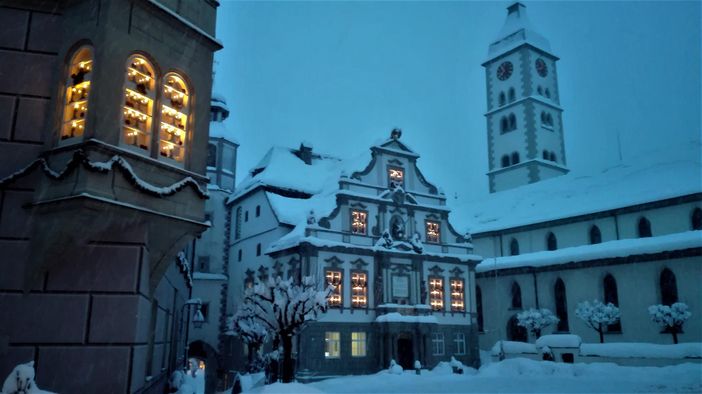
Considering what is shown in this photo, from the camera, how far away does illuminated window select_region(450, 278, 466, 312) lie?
42.3 m

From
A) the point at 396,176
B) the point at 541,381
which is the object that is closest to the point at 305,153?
the point at 396,176

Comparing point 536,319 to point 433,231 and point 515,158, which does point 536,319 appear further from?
point 515,158

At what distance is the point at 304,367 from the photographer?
115 ft

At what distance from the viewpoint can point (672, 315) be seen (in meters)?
36.2

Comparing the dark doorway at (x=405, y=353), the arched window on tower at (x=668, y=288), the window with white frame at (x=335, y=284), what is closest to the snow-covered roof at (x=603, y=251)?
the arched window on tower at (x=668, y=288)

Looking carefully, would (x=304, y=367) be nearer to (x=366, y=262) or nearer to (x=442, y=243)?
(x=366, y=262)

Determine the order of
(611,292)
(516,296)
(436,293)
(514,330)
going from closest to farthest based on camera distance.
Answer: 1. (436,293)
2. (611,292)
3. (514,330)
4. (516,296)

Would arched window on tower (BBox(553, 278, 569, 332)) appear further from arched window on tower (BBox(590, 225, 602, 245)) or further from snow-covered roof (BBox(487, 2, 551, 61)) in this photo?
snow-covered roof (BBox(487, 2, 551, 61))

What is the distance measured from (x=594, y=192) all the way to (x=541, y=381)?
2695cm

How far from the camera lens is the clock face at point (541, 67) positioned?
7332 centimetres

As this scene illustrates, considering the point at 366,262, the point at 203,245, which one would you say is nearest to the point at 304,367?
the point at 366,262

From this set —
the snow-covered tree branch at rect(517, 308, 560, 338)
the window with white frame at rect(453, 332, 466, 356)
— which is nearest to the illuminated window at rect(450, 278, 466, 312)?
the window with white frame at rect(453, 332, 466, 356)

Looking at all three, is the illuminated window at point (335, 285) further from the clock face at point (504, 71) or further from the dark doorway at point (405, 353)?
the clock face at point (504, 71)

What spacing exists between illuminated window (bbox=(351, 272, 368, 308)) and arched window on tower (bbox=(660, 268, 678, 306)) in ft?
66.1
